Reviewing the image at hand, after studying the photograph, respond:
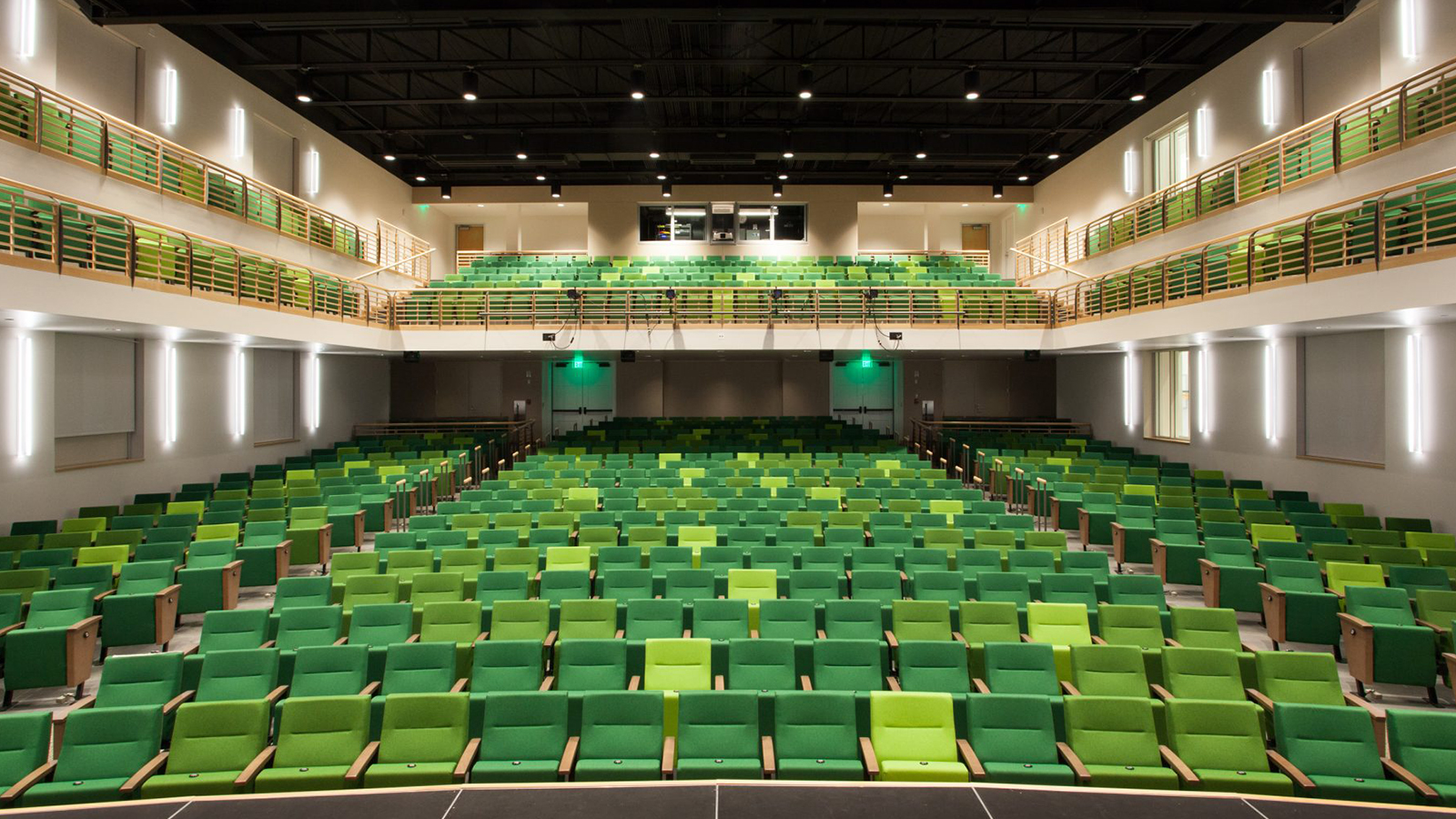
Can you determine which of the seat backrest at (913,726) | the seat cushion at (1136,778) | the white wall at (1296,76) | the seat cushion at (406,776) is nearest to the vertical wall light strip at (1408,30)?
the white wall at (1296,76)

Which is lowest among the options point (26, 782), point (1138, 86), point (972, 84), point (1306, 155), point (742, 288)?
point (26, 782)

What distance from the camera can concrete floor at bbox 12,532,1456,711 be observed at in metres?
6.06

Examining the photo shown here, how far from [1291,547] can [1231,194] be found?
7455 mm

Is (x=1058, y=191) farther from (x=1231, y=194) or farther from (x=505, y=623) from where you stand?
(x=505, y=623)

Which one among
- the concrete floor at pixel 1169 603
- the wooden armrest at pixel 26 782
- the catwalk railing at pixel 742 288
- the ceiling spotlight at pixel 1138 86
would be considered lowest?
the concrete floor at pixel 1169 603

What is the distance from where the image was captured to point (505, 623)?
602cm

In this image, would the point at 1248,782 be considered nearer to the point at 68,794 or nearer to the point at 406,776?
the point at 406,776

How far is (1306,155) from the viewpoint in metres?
11.3

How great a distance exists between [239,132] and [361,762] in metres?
14.6

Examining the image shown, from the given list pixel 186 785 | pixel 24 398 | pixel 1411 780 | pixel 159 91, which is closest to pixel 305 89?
pixel 159 91

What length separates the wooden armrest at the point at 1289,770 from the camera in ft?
13.1

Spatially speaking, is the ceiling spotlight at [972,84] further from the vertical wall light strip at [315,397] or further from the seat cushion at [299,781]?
the vertical wall light strip at [315,397]

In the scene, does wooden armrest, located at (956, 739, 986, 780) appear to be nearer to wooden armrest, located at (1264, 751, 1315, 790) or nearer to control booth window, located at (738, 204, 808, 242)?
wooden armrest, located at (1264, 751, 1315, 790)

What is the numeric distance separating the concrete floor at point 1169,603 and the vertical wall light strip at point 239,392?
230 inches
